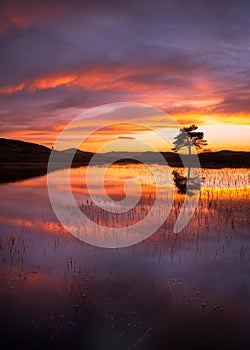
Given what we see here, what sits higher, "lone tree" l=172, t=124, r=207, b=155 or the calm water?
"lone tree" l=172, t=124, r=207, b=155

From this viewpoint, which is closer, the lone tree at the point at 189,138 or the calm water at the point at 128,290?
the calm water at the point at 128,290

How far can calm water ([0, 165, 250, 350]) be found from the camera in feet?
18.7

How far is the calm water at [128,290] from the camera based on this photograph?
18.7 ft

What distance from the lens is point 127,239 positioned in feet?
38.1

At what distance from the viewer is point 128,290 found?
7441 millimetres

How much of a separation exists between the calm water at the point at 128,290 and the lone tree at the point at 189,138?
42.1 metres

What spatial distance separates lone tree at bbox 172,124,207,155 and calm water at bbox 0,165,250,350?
42.1m

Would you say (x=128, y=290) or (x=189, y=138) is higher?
(x=189, y=138)

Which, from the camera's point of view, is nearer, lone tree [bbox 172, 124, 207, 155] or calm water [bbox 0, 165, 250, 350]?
calm water [bbox 0, 165, 250, 350]

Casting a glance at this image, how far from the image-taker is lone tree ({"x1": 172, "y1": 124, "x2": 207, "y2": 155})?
5369cm

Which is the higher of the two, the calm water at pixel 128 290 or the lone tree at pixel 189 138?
the lone tree at pixel 189 138

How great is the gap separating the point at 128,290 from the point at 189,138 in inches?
1948

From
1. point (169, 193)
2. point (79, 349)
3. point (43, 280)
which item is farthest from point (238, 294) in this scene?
point (169, 193)

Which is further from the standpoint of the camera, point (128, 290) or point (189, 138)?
point (189, 138)
